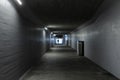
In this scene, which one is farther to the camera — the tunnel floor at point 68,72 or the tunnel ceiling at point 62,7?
the tunnel floor at point 68,72

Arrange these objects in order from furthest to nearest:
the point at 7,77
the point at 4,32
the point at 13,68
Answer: the point at 13,68 → the point at 7,77 → the point at 4,32

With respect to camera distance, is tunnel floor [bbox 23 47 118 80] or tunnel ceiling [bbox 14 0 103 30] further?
tunnel floor [bbox 23 47 118 80]

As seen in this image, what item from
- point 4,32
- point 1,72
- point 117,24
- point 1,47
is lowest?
point 1,72

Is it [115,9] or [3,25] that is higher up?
[115,9]

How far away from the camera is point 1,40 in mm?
3027

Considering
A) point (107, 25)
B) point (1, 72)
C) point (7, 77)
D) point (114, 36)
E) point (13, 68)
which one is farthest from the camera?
point (107, 25)

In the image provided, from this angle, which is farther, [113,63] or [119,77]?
[113,63]

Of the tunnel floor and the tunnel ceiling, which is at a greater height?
the tunnel ceiling

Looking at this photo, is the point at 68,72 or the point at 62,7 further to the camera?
the point at 68,72

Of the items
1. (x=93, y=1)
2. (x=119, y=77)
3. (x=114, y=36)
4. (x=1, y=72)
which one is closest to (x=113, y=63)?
(x=119, y=77)

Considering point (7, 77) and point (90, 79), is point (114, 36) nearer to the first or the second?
Answer: point (90, 79)

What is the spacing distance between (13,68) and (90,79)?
2530 mm

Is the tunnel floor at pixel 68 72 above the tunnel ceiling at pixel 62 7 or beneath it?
beneath

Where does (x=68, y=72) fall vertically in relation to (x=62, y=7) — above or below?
below
